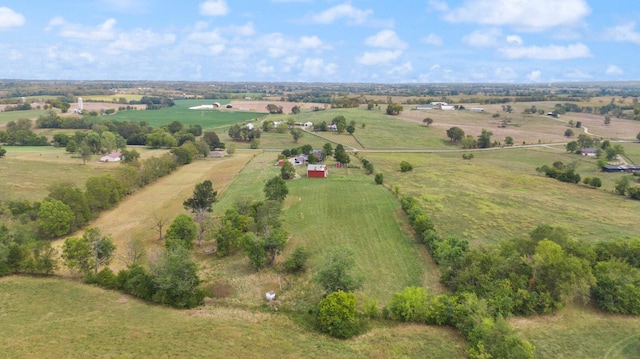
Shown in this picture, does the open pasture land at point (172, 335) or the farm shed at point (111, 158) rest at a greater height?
the farm shed at point (111, 158)

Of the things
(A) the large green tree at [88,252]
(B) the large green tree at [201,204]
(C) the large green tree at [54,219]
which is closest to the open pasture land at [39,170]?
(C) the large green tree at [54,219]

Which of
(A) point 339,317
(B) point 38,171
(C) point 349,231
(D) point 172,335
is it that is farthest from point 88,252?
(B) point 38,171

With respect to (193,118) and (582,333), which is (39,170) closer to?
(582,333)

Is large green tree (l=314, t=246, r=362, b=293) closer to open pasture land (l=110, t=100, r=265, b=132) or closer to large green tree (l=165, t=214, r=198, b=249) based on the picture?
large green tree (l=165, t=214, r=198, b=249)

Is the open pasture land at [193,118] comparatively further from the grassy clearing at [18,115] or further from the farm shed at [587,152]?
the farm shed at [587,152]

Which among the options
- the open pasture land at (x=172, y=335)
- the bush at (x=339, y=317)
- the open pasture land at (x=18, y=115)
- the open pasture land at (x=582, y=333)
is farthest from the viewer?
the open pasture land at (x=18, y=115)

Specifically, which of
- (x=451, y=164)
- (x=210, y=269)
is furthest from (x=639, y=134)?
(x=210, y=269)
